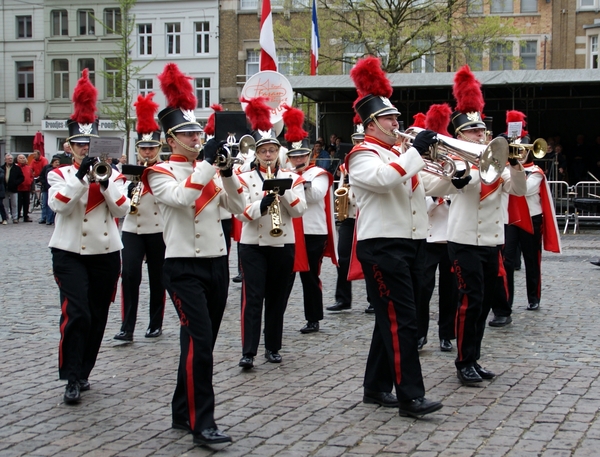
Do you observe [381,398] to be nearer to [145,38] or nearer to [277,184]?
[277,184]

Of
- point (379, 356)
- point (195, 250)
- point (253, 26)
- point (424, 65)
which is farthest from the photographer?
point (253, 26)

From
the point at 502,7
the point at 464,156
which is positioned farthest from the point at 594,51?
the point at 464,156

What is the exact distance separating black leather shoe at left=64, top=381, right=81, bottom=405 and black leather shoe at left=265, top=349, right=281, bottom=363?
1964 mm

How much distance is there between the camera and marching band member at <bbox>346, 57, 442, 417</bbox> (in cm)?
620

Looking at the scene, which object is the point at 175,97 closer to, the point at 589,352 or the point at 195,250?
the point at 195,250

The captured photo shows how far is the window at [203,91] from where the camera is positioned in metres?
49.6

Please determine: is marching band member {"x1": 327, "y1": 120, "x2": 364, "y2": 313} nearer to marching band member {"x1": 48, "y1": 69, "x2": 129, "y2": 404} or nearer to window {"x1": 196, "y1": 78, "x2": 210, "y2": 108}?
marching band member {"x1": 48, "y1": 69, "x2": 129, "y2": 404}

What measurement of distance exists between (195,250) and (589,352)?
4.22m

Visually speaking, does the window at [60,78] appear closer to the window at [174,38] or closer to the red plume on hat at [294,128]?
the window at [174,38]

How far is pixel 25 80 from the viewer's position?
176 feet

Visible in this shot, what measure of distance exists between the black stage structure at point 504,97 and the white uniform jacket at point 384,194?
697 inches

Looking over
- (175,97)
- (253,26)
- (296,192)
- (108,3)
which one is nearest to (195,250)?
(175,97)

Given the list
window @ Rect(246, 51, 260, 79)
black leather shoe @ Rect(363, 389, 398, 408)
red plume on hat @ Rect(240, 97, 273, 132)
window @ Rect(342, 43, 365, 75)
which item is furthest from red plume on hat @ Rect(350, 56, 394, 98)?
window @ Rect(246, 51, 260, 79)

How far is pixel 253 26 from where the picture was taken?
161ft
